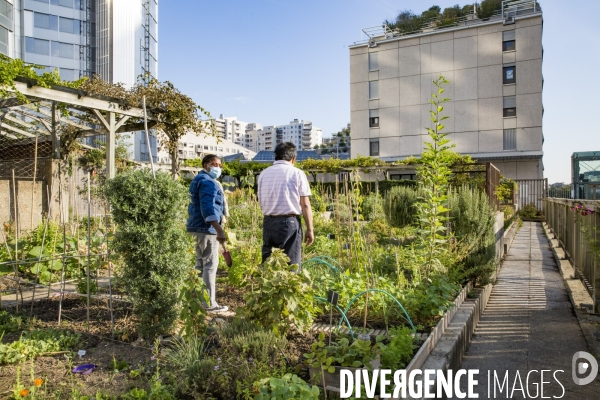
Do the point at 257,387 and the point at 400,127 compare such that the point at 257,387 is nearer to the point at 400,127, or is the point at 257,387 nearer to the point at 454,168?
the point at 454,168

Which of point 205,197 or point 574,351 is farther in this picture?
point 205,197

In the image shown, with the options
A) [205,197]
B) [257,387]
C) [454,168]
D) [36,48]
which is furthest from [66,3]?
[257,387]

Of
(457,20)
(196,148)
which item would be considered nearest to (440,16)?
(457,20)

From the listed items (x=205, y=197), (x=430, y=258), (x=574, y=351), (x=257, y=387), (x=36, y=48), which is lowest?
(x=574, y=351)

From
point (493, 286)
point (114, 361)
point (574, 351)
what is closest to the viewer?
point (114, 361)

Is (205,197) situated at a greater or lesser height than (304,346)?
greater

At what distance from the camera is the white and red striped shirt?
416 centimetres

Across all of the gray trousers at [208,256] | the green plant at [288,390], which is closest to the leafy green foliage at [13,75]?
the gray trousers at [208,256]

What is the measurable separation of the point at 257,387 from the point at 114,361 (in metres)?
1.24

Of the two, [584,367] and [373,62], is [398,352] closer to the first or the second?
[584,367]

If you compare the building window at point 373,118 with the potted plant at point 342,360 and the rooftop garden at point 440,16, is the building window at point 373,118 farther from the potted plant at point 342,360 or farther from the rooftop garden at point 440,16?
the potted plant at point 342,360

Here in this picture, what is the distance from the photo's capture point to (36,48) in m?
33.8

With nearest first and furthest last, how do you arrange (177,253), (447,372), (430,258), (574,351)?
1. (447,372)
2. (177,253)
3. (574,351)
4. (430,258)

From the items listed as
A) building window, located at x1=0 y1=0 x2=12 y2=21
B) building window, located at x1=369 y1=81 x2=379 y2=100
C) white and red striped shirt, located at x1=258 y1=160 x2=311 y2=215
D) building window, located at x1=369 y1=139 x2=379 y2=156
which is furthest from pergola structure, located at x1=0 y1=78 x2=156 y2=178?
building window, located at x1=369 y1=81 x2=379 y2=100
